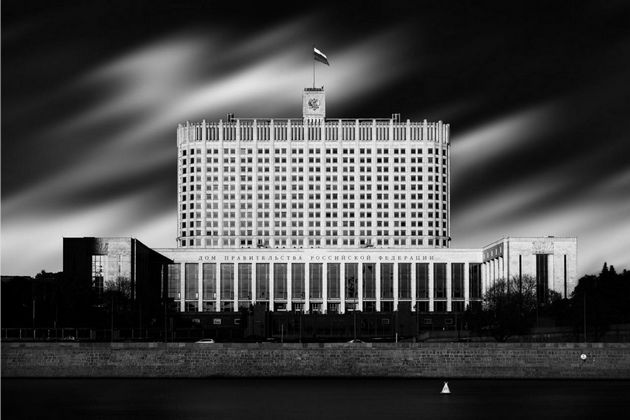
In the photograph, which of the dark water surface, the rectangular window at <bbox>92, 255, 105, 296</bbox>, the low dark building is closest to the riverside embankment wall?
the dark water surface

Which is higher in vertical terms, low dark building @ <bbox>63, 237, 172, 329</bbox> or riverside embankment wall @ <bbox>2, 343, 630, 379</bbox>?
low dark building @ <bbox>63, 237, 172, 329</bbox>

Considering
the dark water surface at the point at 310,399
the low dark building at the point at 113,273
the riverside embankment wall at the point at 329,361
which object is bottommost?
the dark water surface at the point at 310,399

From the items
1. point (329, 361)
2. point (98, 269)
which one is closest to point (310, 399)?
point (329, 361)

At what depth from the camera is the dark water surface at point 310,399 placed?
217ft

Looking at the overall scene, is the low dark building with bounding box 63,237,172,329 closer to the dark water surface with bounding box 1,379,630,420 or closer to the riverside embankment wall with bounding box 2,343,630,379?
the riverside embankment wall with bounding box 2,343,630,379

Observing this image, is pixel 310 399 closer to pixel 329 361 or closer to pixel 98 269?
pixel 329 361

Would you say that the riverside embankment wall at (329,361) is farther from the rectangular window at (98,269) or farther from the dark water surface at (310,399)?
the rectangular window at (98,269)

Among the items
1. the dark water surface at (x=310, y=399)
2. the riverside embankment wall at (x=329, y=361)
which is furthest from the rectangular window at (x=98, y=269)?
the dark water surface at (x=310, y=399)

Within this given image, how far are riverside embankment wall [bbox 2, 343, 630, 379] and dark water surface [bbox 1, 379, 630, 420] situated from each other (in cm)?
80

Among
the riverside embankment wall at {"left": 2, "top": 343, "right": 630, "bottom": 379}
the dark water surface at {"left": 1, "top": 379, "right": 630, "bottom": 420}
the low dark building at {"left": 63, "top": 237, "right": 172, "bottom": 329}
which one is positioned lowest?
the dark water surface at {"left": 1, "top": 379, "right": 630, "bottom": 420}

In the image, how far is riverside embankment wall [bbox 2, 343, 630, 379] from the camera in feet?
299

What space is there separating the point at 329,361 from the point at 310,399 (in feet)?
55.8

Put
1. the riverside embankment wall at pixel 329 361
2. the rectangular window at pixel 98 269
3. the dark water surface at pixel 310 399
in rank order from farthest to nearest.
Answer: the rectangular window at pixel 98 269
the riverside embankment wall at pixel 329 361
the dark water surface at pixel 310 399

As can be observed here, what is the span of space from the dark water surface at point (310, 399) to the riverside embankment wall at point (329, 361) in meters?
0.80
